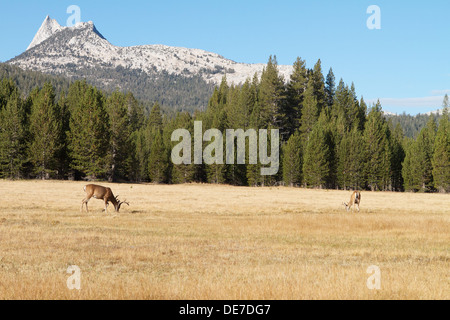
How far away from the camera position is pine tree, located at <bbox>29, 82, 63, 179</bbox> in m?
70.3

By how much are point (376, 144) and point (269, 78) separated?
30819 mm

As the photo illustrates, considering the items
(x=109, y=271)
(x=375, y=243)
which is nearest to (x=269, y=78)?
(x=375, y=243)

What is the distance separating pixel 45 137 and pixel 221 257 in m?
64.3

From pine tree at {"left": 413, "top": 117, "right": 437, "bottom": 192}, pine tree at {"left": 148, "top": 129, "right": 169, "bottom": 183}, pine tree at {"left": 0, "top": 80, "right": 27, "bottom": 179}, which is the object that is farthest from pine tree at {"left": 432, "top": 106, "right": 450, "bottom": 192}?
pine tree at {"left": 0, "top": 80, "right": 27, "bottom": 179}

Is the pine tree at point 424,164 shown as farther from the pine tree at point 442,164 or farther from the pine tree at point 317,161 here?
the pine tree at point 317,161

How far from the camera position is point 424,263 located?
14.1m

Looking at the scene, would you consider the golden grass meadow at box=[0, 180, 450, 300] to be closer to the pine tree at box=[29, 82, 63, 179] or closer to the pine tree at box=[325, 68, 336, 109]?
the pine tree at box=[29, 82, 63, 179]

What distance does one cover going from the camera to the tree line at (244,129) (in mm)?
72375

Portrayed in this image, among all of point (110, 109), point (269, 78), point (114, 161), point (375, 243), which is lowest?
point (375, 243)

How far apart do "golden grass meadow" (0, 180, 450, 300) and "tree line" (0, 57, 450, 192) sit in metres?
48.5

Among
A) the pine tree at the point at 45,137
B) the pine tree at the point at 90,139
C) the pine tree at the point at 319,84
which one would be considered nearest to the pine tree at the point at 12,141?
the pine tree at the point at 45,137

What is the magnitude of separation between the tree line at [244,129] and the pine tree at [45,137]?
0.56 feet
